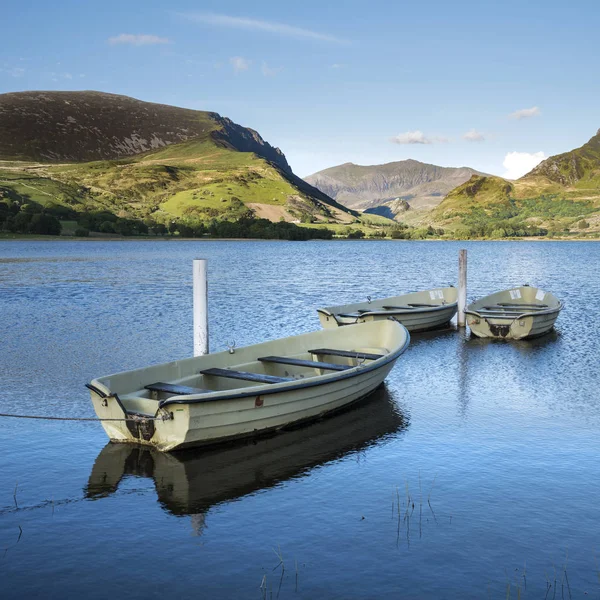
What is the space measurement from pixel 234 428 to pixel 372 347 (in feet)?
24.7

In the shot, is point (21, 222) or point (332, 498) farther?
point (21, 222)

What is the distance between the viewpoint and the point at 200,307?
57.9ft

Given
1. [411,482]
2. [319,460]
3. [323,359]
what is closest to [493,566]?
[411,482]

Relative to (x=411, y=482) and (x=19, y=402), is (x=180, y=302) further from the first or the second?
(x=411, y=482)

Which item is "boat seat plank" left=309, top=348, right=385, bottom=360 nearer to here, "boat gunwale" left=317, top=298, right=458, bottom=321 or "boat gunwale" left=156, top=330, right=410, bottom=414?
"boat gunwale" left=156, top=330, right=410, bottom=414

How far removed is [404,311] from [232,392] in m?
16.4

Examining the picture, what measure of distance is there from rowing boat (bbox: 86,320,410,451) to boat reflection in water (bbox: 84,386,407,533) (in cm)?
26

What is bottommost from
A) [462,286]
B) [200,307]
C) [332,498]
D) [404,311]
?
[332,498]

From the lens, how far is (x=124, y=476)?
11.7 metres

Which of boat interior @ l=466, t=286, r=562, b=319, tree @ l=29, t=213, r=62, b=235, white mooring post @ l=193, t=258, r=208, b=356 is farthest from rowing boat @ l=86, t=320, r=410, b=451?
tree @ l=29, t=213, r=62, b=235

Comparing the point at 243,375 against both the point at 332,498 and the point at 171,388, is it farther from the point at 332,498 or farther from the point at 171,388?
the point at 332,498

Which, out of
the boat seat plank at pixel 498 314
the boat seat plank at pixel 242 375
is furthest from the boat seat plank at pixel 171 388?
the boat seat plank at pixel 498 314

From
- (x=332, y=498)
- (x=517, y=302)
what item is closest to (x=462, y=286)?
(x=517, y=302)

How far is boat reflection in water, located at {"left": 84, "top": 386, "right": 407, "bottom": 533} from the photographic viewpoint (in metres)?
10.9
